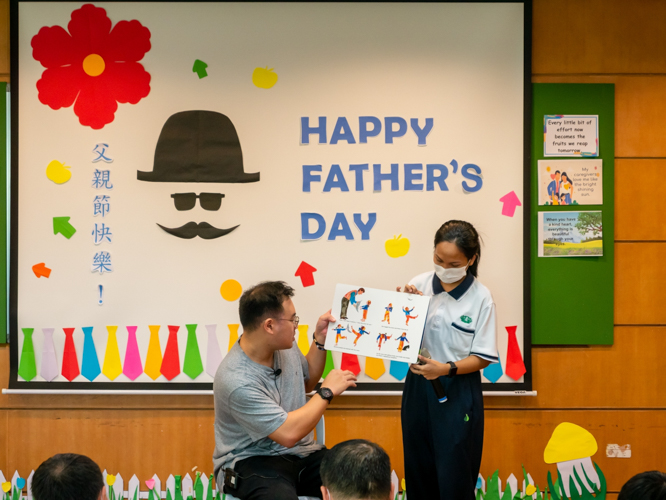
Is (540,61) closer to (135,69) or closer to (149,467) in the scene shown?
(135,69)

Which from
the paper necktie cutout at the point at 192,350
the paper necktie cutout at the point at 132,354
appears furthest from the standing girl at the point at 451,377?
the paper necktie cutout at the point at 132,354

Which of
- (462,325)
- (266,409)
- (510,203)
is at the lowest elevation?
(266,409)

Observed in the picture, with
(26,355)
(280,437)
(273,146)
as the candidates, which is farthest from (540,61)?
(26,355)

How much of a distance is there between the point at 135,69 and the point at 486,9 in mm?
1891

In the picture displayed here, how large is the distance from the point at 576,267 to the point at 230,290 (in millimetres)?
1841

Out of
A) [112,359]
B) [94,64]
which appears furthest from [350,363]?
[94,64]

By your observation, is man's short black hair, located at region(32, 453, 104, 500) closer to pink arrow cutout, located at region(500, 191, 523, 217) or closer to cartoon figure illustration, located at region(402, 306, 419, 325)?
cartoon figure illustration, located at region(402, 306, 419, 325)

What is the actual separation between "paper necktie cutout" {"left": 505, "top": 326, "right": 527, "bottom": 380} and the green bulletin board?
0.15m

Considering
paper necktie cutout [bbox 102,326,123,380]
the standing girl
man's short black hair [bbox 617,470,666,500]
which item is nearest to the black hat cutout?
paper necktie cutout [bbox 102,326,123,380]

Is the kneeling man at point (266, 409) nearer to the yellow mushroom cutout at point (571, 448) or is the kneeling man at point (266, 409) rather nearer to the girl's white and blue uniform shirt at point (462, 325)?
the girl's white and blue uniform shirt at point (462, 325)

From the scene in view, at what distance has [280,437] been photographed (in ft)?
5.90

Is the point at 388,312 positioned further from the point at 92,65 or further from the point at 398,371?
the point at 92,65

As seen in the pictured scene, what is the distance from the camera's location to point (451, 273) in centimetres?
206

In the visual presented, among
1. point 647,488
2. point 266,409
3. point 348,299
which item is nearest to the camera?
point 647,488
